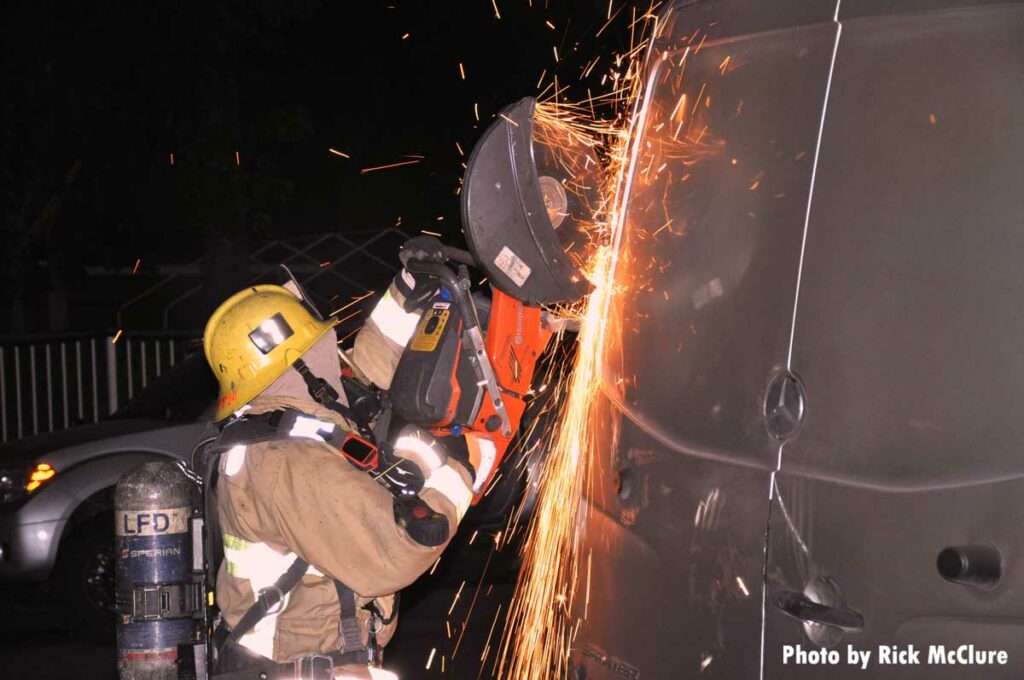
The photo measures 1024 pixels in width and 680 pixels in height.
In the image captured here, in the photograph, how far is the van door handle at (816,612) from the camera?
8.04 feet

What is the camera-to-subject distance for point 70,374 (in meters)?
12.2

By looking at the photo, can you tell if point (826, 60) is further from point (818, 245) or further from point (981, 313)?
point (981, 313)

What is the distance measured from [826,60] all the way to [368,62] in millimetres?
12000

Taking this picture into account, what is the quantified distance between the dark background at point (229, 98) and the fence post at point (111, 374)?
432 mm

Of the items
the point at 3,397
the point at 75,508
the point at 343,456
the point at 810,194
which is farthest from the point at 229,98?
the point at 810,194

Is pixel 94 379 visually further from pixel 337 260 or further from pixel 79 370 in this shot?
pixel 337 260

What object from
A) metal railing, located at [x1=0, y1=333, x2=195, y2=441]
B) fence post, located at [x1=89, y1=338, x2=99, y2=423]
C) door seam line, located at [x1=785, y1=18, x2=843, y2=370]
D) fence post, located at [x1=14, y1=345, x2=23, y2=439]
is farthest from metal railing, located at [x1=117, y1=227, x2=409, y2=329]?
door seam line, located at [x1=785, y1=18, x2=843, y2=370]

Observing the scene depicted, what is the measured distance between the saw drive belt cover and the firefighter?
0.35 meters

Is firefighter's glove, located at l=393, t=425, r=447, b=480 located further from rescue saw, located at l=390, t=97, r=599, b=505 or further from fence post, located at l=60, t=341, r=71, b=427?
fence post, located at l=60, t=341, r=71, b=427

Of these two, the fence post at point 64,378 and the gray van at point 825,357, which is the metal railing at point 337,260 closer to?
the fence post at point 64,378

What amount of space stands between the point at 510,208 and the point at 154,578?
4.69ft

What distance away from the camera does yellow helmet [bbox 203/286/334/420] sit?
3.63 metres

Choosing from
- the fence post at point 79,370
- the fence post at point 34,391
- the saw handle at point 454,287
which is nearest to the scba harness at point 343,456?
the saw handle at point 454,287

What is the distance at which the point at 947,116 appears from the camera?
241 cm
